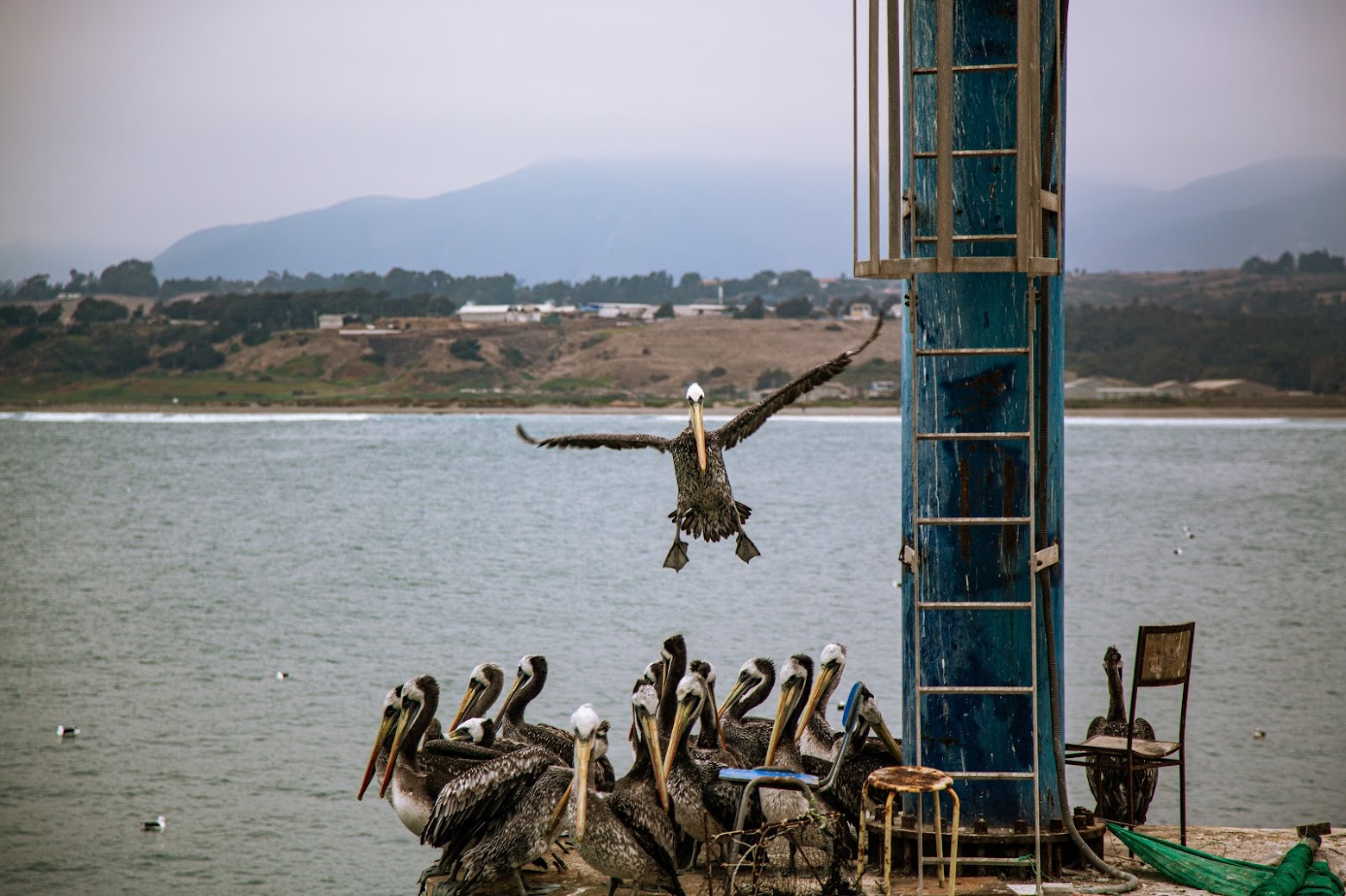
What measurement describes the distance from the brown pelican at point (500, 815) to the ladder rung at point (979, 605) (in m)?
2.12

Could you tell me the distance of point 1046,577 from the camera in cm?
736

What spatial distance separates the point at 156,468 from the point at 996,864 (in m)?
81.0

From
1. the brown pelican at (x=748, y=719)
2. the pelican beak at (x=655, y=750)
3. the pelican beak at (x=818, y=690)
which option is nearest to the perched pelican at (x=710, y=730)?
the brown pelican at (x=748, y=719)

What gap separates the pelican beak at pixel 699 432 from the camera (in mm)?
9586

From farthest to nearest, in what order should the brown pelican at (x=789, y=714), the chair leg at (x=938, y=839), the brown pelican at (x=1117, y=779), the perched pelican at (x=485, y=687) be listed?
1. the perched pelican at (x=485, y=687)
2. the brown pelican at (x=1117, y=779)
3. the brown pelican at (x=789, y=714)
4. the chair leg at (x=938, y=839)

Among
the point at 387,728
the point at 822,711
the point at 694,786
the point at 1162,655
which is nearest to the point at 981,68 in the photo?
the point at 1162,655

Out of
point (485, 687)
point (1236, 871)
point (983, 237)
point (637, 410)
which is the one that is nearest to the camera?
point (1236, 871)

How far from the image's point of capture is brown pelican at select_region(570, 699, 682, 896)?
7.48 meters

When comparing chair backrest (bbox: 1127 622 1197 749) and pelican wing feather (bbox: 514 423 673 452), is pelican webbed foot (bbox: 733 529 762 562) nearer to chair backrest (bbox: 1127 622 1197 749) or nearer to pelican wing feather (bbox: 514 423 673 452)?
pelican wing feather (bbox: 514 423 673 452)

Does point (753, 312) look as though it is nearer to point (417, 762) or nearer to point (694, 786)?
point (417, 762)

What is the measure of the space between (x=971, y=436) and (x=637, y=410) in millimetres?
79043

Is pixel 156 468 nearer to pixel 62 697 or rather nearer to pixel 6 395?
pixel 6 395

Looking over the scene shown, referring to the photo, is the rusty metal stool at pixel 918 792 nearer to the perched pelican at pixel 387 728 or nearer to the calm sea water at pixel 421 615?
the perched pelican at pixel 387 728

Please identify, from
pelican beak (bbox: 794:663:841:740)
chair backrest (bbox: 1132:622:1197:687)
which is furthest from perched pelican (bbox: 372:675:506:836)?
chair backrest (bbox: 1132:622:1197:687)
